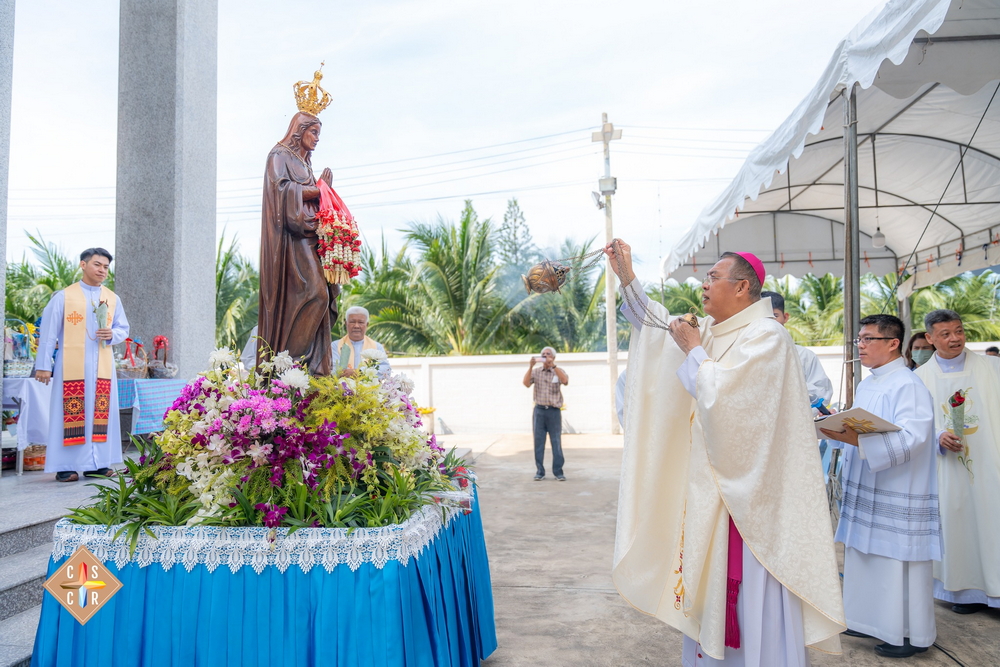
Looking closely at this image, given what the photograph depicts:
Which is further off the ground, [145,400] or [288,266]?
[288,266]

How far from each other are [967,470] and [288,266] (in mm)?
4306

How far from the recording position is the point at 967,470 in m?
4.30

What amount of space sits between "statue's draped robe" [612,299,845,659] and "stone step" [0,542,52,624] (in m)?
2.81

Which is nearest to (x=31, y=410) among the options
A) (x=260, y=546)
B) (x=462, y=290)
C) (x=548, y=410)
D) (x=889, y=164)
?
(x=260, y=546)

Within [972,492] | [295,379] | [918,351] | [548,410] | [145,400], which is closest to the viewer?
[295,379]

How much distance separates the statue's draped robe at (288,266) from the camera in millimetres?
3520

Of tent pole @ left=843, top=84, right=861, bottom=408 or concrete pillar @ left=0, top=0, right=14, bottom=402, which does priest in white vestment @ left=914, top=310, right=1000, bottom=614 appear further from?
concrete pillar @ left=0, top=0, right=14, bottom=402

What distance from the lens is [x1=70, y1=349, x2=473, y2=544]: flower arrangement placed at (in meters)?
2.51

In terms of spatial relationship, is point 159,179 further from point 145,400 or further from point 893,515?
point 893,515

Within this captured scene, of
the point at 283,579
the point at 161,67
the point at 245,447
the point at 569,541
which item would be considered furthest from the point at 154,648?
the point at 161,67

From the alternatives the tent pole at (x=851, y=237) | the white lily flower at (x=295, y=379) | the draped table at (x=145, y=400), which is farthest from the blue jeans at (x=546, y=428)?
the white lily flower at (x=295, y=379)

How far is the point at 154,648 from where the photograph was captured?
2402 mm

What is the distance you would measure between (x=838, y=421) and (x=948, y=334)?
5.37 ft

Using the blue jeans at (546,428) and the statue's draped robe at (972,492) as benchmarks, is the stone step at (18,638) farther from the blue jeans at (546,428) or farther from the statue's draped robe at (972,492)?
the blue jeans at (546,428)
